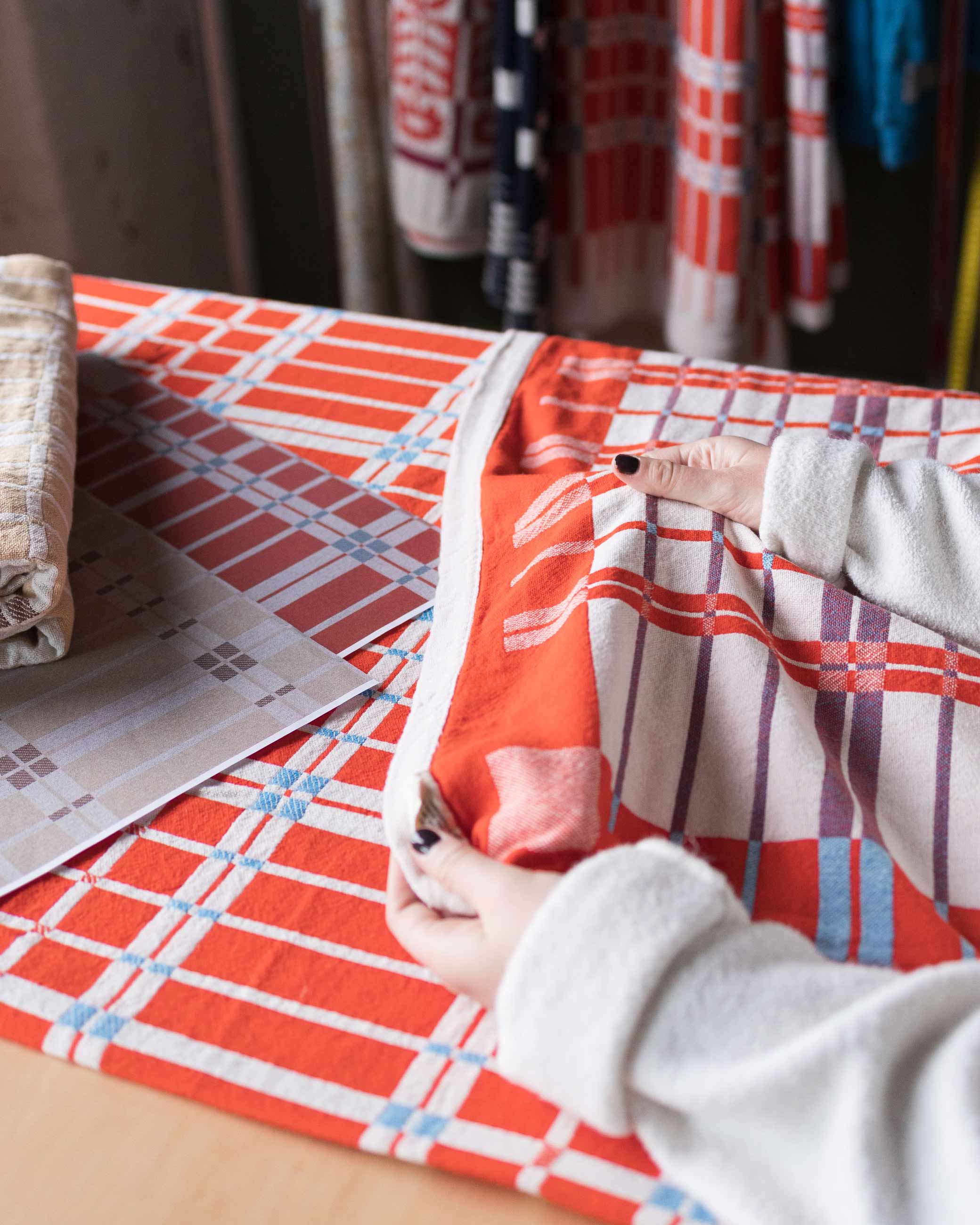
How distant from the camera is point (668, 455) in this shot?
2.43 feet

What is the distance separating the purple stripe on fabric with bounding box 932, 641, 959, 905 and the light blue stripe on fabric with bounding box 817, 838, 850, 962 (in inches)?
1.9

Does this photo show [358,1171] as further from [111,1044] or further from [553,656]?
[553,656]

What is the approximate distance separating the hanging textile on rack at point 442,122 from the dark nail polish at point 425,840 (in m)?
1.41

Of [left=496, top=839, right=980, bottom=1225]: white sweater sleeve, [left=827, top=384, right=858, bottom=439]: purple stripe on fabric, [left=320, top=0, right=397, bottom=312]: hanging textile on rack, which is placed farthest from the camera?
[left=320, top=0, right=397, bottom=312]: hanging textile on rack

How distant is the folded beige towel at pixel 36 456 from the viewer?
0.65 m

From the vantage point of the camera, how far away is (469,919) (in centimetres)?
49

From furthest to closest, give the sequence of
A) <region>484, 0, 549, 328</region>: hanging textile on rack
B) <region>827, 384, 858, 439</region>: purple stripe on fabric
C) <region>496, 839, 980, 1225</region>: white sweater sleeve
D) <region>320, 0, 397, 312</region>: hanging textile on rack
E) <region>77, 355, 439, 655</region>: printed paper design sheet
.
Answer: <region>320, 0, 397, 312</region>: hanging textile on rack < <region>484, 0, 549, 328</region>: hanging textile on rack < <region>827, 384, 858, 439</region>: purple stripe on fabric < <region>77, 355, 439, 655</region>: printed paper design sheet < <region>496, 839, 980, 1225</region>: white sweater sleeve

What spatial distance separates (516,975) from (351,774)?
197 millimetres

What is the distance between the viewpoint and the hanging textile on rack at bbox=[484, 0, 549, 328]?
59.7 inches

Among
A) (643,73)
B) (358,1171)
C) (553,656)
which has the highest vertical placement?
(643,73)

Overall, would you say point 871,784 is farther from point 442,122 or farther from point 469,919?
point 442,122

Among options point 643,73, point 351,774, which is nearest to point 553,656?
point 351,774

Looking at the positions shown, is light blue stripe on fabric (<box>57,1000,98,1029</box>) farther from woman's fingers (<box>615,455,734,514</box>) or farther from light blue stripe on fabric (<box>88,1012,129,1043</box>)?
woman's fingers (<box>615,455,734,514</box>)

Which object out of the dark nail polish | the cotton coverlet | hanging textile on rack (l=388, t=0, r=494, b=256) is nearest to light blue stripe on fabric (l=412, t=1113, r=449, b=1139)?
the cotton coverlet
